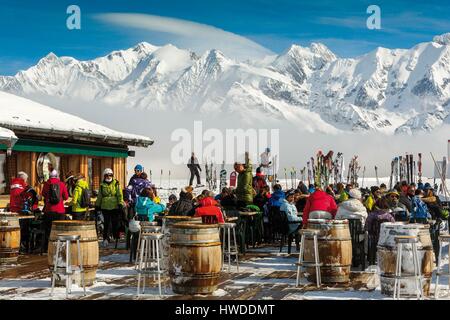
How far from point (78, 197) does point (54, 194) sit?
4.49 feet

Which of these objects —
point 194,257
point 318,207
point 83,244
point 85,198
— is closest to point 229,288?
point 194,257

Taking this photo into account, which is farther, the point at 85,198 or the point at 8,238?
the point at 85,198

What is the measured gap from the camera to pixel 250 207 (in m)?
14.8

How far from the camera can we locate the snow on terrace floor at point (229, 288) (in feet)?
29.7

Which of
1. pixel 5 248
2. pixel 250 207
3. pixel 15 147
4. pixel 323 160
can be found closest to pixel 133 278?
pixel 5 248

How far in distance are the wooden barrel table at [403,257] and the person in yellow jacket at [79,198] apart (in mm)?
7296

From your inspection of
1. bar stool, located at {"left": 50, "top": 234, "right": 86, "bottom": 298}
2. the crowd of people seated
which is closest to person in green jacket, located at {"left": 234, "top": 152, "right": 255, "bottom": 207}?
the crowd of people seated

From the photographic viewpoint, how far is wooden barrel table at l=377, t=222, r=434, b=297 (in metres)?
8.99

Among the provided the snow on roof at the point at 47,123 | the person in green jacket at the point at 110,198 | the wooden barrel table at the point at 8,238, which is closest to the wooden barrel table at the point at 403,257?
the wooden barrel table at the point at 8,238

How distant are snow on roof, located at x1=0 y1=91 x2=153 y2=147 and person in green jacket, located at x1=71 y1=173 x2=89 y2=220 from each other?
335cm

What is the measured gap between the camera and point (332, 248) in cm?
988

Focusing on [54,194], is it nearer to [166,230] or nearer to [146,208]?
[146,208]

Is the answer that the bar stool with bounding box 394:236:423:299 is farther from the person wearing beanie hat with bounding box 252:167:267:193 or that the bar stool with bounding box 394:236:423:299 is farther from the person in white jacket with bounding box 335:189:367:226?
the person wearing beanie hat with bounding box 252:167:267:193

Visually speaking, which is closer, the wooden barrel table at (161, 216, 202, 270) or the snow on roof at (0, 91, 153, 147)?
the wooden barrel table at (161, 216, 202, 270)
